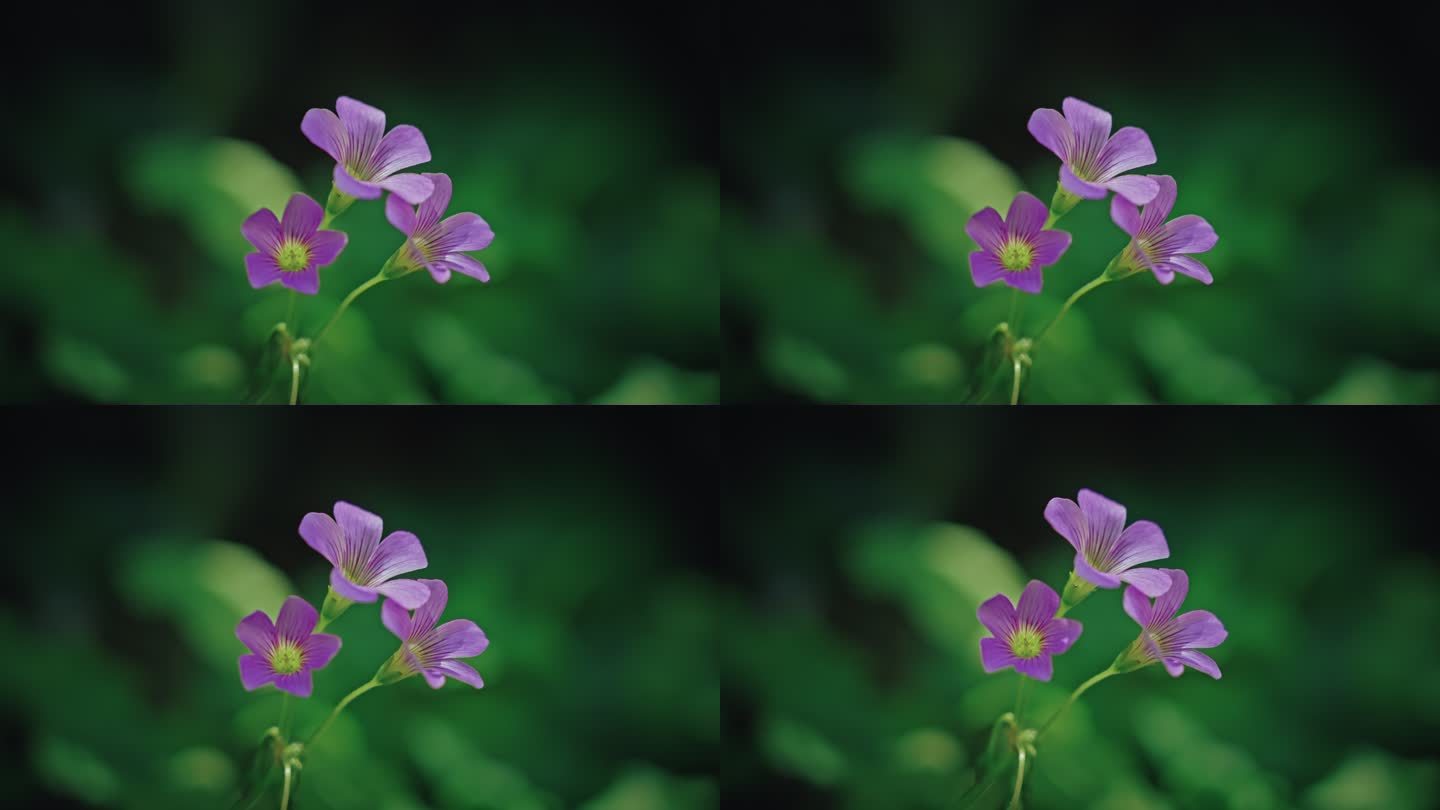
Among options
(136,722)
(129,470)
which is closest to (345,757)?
(136,722)

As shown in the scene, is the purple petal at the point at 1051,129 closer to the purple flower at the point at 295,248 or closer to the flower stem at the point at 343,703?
the purple flower at the point at 295,248

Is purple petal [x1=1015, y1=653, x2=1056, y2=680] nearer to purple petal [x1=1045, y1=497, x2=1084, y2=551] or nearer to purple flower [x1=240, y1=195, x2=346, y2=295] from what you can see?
purple petal [x1=1045, y1=497, x2=1084, y2=551]

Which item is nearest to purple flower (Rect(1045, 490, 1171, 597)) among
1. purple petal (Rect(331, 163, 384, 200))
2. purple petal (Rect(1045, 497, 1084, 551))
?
purple petal (Rect(1045, 497, 1084, 551))

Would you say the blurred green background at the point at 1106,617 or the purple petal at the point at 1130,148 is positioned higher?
the purple petal at the point at 1130,148

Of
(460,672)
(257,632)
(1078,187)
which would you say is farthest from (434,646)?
(1078,187)

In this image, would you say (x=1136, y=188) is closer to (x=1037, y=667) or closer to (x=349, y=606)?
(x=1037, y=667)

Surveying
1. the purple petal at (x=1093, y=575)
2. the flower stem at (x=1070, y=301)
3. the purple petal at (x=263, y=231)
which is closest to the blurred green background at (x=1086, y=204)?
the flower stem at (x=1070, y=301)
